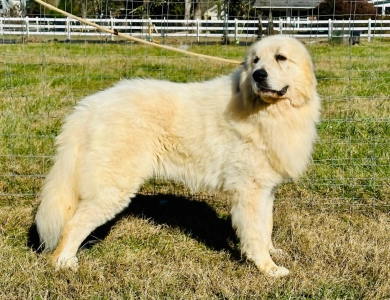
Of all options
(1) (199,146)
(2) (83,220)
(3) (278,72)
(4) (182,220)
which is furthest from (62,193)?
(3) (278,72)

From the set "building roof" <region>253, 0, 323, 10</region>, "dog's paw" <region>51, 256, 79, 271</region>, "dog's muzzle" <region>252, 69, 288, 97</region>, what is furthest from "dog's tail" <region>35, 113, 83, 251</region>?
"building roof" <region>253, 0, 323, 10</region>

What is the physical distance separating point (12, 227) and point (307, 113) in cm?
252

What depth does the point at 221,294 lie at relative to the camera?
10.1 ft

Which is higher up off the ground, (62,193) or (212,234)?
(62,193)

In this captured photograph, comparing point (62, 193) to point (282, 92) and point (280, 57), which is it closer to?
point (282, 92)

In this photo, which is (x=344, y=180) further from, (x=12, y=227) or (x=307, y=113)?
(x=12, y=227)

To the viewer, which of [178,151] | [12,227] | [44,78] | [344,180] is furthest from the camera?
[44,78]

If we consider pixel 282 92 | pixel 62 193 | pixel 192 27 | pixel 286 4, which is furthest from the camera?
pixel 286 4

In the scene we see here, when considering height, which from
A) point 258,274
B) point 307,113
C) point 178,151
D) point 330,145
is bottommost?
point 258,274

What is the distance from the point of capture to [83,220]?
3451 millimetres

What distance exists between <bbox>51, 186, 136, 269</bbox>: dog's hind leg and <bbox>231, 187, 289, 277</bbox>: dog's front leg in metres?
0.85

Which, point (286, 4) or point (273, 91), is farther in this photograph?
point (286, 4)

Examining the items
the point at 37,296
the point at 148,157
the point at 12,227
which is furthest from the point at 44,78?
the point at 37,296

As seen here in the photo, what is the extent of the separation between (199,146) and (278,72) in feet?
2.54
